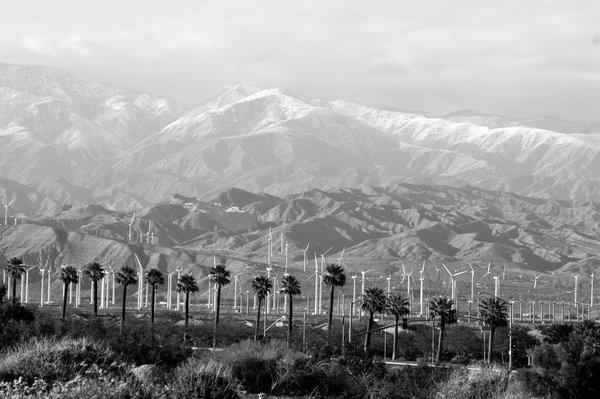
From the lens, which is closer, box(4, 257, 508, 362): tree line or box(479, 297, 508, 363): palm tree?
box(479, 297, 508, 363): palm tree

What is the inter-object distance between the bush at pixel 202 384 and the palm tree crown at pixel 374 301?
9210 centimetres

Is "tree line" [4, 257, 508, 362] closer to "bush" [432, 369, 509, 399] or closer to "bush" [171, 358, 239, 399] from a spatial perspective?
"bush" [432, 369, 509, 399]

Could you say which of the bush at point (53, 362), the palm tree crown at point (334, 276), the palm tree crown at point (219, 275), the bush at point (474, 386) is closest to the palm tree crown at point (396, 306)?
the palm tree crown at point (334, 276)

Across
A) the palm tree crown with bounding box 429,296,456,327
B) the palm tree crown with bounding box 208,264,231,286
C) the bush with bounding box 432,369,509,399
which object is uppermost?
the palm tree crown with bounding box 208,264,231,286

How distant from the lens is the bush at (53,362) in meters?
42.8

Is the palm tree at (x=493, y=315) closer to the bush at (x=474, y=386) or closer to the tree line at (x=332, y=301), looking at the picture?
the tree line at (x=332, y=301)

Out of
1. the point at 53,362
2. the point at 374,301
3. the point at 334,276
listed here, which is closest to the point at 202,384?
the point at 53,362

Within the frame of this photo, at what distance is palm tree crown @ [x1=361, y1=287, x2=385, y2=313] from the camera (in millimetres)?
134163

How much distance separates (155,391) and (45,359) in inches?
304

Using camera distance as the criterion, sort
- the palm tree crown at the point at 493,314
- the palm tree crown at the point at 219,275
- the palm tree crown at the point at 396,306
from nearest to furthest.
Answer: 1. the palm tree crown at the point at 493,314
2. the palm tree crown at the point at 396,306
3. the palm tree crown at the point at 219,275

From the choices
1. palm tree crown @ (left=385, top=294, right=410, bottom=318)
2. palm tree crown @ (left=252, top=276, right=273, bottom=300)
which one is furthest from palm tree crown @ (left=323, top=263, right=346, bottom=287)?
palm tree crown @ (left=385, top=294, right=410, bottom=318)

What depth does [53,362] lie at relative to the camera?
44.2 m

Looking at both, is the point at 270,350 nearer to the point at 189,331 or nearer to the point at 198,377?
the point at 198,377

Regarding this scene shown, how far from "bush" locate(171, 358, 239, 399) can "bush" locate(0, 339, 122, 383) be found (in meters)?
3.21
